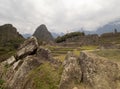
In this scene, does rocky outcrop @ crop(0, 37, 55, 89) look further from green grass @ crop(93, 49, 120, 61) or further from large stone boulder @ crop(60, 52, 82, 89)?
green grass @ crop(93, 49, 120, 61)

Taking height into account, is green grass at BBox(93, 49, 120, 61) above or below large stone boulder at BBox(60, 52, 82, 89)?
above

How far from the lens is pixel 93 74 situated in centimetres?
2119

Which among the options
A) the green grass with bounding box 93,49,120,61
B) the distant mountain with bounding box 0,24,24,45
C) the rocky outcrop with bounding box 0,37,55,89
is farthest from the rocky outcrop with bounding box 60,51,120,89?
the distant mountain with bounding box 0,24,24,45

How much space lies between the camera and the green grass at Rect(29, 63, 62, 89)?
22.5 meters

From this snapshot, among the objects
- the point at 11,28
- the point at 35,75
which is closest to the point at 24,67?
the point at 35,75

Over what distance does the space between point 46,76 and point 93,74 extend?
5.18 meters

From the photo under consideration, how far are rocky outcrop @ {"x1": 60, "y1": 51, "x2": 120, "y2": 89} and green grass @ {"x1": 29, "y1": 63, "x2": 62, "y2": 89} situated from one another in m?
1.21

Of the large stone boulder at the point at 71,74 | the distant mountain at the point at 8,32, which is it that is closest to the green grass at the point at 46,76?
the large stone boulder at the point at 71,74

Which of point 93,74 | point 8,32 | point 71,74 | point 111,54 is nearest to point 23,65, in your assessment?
point 71,74

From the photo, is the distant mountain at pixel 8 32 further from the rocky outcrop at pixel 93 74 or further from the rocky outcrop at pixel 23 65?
the rocky outcrop at pixel 93 74

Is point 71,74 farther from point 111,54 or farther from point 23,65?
point 23,65

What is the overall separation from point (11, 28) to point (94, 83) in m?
179

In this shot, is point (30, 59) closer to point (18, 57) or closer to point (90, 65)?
point (18, 57)

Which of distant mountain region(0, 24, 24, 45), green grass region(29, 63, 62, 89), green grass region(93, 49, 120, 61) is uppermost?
distant mountain region(0, 24, 24, 45)
